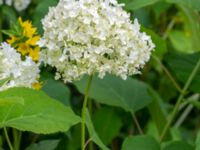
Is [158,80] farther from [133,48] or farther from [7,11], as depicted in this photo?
[133,48]

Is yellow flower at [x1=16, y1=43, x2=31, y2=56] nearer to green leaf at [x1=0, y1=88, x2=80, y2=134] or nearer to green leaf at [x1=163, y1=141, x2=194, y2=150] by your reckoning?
green leaf at [x1=0, y1=88, x2=80, y2=134]

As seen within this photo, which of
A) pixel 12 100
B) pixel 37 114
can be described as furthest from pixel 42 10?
pixel 12 100

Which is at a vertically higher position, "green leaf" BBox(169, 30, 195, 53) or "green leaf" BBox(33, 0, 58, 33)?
"green leaf" BBox(33, 0, 58, 33)

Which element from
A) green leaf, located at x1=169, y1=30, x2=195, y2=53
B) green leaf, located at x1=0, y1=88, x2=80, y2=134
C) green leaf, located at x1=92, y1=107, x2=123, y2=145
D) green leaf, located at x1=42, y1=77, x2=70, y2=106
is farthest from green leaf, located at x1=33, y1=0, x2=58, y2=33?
green leaf, located at x1=169, y1=30, x2=195, y2=53

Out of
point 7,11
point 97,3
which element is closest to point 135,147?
point 97,3

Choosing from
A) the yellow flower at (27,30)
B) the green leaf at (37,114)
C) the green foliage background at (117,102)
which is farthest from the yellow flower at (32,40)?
the green leaf at (37,114)

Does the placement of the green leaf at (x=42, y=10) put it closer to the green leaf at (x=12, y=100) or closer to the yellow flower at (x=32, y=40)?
the yellow flower at (x=32, y=40)

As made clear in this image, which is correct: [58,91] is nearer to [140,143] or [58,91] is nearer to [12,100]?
[140,143]

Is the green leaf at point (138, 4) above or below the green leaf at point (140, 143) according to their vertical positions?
above
